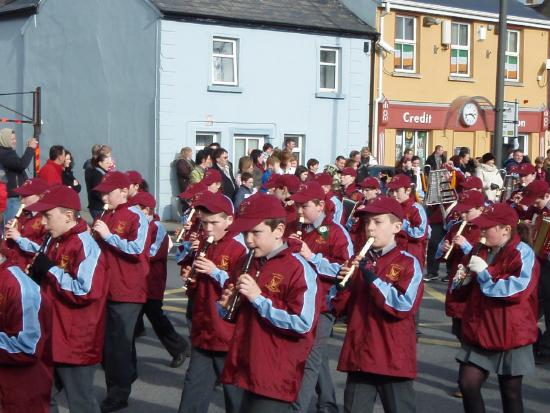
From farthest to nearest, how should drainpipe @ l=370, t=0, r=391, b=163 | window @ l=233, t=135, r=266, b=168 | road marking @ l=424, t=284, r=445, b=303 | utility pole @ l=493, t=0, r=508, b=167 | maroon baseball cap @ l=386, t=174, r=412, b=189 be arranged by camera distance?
drainpipe @ l=370, t=0, r=391, b=163 → window @ l=233, t=135, r=266, b=168 → utility pole @ l=493, t=0, r=508, b=167 → road marking @ l=424, t=284, r=445, b=303 → maroon baseball cap @ l=386, t=174, r=412, b=189

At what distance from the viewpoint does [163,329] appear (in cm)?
1034

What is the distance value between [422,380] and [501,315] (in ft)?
9.85

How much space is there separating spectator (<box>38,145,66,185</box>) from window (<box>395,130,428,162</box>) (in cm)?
1691

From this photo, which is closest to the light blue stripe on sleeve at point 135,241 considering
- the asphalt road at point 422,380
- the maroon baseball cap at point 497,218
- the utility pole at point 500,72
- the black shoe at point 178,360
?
Result: the asphalt road at point 422,380

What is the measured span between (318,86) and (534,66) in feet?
33.5

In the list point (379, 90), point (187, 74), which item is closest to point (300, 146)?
point (379, 90)

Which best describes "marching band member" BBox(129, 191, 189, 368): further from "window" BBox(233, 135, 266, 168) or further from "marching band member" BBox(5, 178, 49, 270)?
"window" BBox(233, 135, 266, 168)

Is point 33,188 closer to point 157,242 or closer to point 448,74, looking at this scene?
point 157,242

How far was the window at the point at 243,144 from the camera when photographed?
28.1 m

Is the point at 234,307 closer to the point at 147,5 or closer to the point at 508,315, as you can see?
the point at 508,315

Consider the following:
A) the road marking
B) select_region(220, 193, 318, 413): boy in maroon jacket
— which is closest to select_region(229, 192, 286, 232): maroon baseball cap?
select_region(220, 193, 318, 413): boy in maroon jacket

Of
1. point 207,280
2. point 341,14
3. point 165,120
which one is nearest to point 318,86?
point 341,14

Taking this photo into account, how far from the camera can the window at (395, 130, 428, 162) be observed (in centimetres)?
3219

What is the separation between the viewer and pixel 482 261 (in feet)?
23.2
